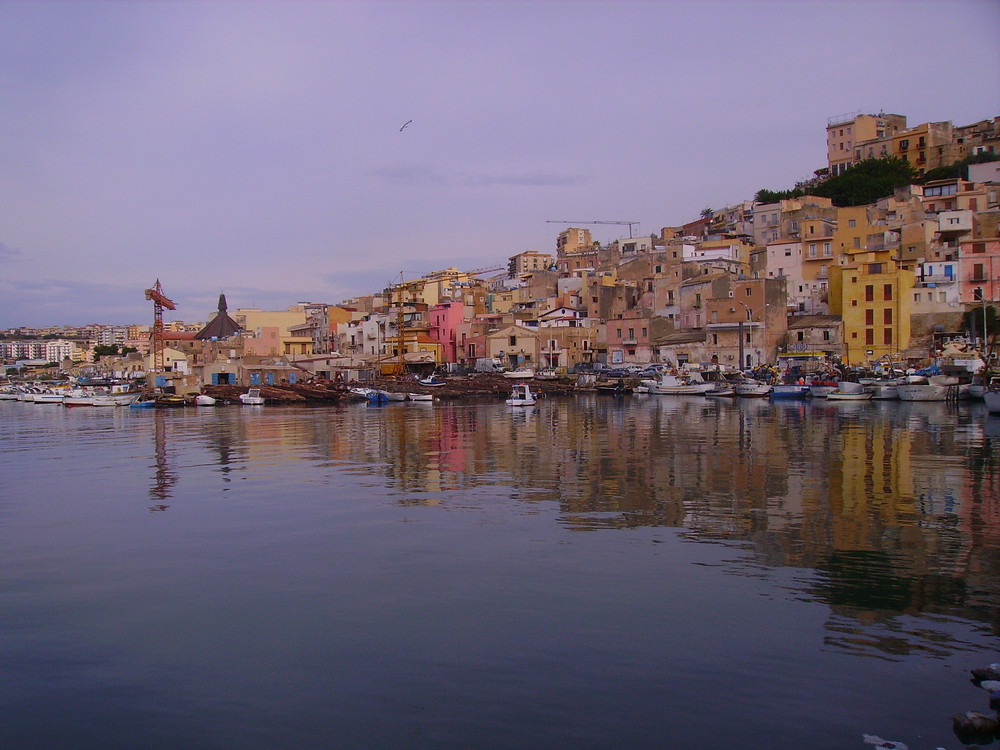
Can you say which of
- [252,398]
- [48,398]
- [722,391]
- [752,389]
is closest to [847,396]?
[752,389]

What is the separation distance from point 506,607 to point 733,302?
190ft

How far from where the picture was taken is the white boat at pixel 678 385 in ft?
183

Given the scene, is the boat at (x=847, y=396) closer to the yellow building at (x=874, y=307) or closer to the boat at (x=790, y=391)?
the boat at (x=790, y=391)

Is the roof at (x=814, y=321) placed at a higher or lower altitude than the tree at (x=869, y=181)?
lower

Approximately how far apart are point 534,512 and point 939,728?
28.5 feet

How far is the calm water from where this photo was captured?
6.50 meters

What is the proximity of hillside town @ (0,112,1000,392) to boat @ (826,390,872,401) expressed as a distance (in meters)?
8.95

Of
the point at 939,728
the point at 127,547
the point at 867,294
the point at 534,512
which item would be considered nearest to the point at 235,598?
the point at 127,547

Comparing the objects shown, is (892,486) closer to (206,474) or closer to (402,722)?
(402,722)

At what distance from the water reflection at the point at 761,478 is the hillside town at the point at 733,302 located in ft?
69.0

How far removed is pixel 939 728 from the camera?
6.11m

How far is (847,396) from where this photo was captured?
155 ft

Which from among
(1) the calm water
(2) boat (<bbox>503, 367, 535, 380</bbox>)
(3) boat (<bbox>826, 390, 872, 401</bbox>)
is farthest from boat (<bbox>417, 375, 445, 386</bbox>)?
(1) the calm water

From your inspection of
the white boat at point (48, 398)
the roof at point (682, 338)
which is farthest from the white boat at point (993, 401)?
the white boat at point (48, 398)
